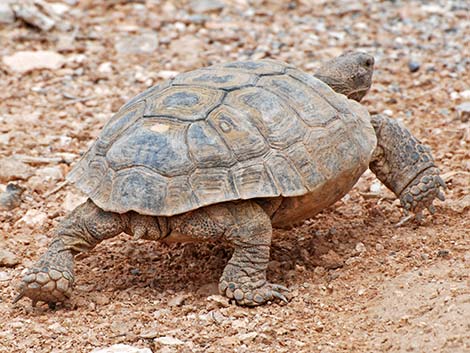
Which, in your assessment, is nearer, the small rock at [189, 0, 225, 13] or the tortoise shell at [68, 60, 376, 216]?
the tortoise shell at [68, 60, 376, 216]

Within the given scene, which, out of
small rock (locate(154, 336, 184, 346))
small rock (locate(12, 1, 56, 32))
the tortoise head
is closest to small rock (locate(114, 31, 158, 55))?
small rock (locate(12, 1, 56, 32))

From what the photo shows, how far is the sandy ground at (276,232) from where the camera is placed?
4.64m

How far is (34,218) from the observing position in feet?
21.7

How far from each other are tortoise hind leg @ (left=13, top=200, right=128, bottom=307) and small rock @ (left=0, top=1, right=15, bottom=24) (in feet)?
20.4

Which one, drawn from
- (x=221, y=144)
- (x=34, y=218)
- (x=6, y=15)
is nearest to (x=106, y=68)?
(x=6, y=15)

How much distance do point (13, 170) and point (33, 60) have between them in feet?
9.49

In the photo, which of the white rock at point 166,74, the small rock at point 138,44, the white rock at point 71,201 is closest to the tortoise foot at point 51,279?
the white rock at point 71,201

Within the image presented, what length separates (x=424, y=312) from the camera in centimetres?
446

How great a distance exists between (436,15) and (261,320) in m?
7.57

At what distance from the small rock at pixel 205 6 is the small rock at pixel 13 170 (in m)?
4.77

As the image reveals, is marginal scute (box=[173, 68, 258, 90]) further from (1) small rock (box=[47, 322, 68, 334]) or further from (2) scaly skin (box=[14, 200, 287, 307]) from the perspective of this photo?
(1) small rock (box=[47, 322, 68, 334])

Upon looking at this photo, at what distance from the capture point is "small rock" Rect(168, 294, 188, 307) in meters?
5.16

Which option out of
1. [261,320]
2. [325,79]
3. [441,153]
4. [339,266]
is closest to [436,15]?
[441,153]

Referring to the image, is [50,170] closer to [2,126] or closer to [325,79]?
[2,126]
